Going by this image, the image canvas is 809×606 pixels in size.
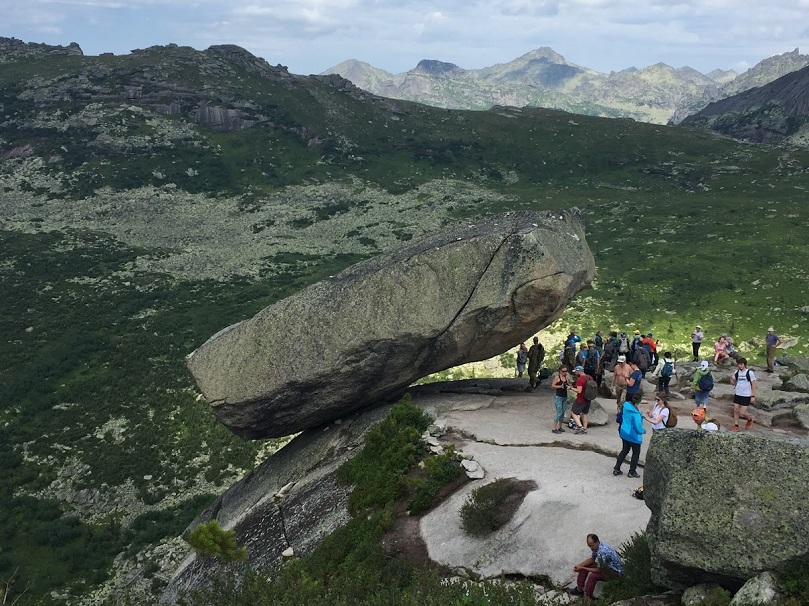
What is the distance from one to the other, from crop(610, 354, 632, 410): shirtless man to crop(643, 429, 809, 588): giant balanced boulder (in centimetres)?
1127

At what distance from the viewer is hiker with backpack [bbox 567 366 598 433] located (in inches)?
787

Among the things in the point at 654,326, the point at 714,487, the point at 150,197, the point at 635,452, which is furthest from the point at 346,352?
the point at 150,197

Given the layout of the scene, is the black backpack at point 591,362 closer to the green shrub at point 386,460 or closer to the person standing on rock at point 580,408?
the person standing on rock at point 580,408

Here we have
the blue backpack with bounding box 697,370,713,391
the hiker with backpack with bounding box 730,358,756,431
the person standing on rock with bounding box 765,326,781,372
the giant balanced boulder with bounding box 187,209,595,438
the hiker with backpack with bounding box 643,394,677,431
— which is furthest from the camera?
the person standing on rock with bounding box 765,326,781,372

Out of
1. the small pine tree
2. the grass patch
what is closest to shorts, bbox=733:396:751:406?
the grass patch

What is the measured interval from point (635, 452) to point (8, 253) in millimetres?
78357

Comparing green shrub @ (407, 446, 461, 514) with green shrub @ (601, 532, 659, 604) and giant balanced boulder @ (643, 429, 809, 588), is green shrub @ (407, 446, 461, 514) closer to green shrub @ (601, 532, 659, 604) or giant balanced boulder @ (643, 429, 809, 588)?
green shrub @ (601, 532, 659, 604)

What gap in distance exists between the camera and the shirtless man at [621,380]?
22156mm

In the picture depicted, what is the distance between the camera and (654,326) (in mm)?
45844

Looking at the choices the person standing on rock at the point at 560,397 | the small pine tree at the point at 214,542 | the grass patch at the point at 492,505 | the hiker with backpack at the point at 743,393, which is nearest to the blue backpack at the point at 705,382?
the hiker with backpack at the point at 743,393

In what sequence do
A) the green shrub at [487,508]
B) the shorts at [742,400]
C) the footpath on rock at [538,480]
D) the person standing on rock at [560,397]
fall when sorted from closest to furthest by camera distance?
the footpath on rock at [538,480]
the green shrub at [487,508]
the person standing on rock at [560,397]
the shorts at [742,400]

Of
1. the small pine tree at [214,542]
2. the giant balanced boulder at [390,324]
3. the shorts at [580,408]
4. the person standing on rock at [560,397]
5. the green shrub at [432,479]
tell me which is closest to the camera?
the small pine tree at [214,542]

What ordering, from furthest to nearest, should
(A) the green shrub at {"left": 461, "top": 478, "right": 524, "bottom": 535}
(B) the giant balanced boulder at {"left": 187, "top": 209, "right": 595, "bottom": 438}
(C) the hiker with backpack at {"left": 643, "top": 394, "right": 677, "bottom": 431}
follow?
(B) the giant balanced boulder at {"left": 187, "top": 209, "right": 595, "bottom": 438} < (C) the hiker with backpack at {"left": 643, "top": 394, "right": 677, "bottom": 431} < (A) the green shrub at {"left": 461, "top": 478, "right": 524, "bottom": 535}

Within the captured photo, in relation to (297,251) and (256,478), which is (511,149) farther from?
(256,478)
